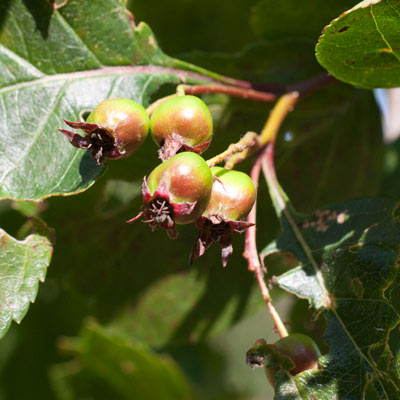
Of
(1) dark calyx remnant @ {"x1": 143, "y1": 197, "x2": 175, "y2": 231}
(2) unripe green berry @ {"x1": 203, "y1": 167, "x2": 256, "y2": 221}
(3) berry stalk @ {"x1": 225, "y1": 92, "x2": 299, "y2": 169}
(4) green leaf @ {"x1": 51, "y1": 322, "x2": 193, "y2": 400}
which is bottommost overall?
(4) green leaf @ {"x1": 51, "y1": 322, "x2": 193, "y2": 400}

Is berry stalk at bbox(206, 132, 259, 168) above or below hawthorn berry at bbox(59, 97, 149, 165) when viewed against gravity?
below

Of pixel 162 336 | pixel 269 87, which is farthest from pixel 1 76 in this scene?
pixel 162 336

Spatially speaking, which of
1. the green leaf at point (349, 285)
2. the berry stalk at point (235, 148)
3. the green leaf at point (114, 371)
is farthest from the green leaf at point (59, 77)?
the green leaf at point (114, 371)

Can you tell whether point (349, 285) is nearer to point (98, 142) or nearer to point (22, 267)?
point (98, 142)

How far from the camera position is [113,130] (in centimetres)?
164

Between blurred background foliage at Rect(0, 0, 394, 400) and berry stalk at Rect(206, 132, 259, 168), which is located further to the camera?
blurred background foliage at Rect(0, 0, 394, 400)

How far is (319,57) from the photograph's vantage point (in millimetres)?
1815

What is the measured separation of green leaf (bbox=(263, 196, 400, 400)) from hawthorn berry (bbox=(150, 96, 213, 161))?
1.93 feet

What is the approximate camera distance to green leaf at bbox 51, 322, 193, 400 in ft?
9.61

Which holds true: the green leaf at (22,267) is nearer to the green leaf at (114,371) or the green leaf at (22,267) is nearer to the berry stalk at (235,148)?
the berry stalk at (235,148)

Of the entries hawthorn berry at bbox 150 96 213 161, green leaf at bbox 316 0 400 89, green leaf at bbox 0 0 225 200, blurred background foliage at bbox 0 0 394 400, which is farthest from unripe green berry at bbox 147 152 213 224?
blurred background foliage at bbox 0 0 394 400

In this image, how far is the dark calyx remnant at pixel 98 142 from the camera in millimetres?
1655

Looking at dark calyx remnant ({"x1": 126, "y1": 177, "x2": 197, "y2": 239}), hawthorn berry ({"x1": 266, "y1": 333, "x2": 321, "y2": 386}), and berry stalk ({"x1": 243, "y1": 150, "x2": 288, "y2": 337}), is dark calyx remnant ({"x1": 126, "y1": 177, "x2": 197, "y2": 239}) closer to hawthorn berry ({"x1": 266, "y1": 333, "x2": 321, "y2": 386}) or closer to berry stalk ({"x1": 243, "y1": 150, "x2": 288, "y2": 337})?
berry stalk ({"x1": 243, "y1": 150, "x2": 288, "y2": 337})

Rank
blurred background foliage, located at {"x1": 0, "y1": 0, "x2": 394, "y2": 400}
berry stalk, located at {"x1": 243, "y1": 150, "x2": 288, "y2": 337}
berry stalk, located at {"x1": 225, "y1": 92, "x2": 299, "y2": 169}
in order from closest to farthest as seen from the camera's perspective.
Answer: berry stalk, located at {"x1": 243, "y1": 150, "x2": 288, "y2": 337} < berry stalk, located at {"x1": 225, "y1": 92, "x2": 299, "y2": 169} < blurred background foliage, located at {"x1": 0, "y1": 0, "x2": 394, "y2": 400}
